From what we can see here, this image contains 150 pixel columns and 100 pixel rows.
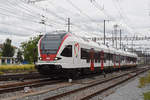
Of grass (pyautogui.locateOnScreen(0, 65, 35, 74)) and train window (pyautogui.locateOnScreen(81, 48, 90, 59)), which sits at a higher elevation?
train window (pyautogui.locateOnScreen(81, 48, 90, 59))

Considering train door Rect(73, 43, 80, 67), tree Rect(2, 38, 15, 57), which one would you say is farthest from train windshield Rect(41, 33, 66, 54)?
tree Rect(2, 38, 15, 57)

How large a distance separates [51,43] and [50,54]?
2.98ft

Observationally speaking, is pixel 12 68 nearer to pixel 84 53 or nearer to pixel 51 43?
pixel 84 53

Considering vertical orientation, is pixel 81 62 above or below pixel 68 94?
above

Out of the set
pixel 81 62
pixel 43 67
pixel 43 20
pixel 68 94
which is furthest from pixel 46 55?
pixel 43 20

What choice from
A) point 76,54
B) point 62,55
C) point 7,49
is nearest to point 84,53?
point 76,54

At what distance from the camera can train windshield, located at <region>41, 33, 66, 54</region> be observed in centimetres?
1495

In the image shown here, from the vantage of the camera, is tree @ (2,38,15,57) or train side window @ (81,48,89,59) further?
tree @ (2,38,15,57)

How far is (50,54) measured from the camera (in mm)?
14812

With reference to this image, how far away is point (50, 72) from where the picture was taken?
48.9ft

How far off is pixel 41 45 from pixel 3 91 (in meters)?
5.88

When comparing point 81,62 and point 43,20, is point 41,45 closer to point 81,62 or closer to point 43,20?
point 81,62

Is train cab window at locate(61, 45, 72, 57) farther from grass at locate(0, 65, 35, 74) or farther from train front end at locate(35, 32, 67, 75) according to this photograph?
grass at locate(0, 65, 35, 74)

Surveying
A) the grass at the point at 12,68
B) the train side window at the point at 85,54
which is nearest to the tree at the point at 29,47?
the grass at the point at 12,68
